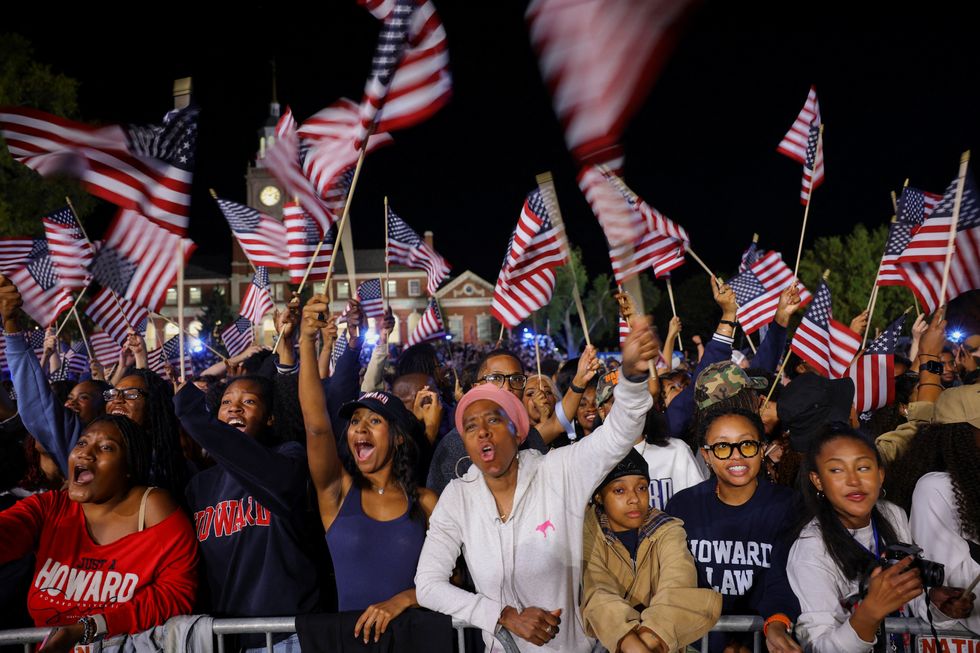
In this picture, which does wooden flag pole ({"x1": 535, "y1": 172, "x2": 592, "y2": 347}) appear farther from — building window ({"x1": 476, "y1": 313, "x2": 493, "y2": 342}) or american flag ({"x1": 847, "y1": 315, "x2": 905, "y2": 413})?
building window ({"x1": 476, "y1": 313, "x2": 493, "y2": 342})

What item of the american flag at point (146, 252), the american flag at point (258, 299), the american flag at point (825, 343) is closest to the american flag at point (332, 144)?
the american flag at point (146, 252)

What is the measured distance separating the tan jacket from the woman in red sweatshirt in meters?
1.91

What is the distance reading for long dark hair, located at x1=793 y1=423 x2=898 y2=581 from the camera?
324cm

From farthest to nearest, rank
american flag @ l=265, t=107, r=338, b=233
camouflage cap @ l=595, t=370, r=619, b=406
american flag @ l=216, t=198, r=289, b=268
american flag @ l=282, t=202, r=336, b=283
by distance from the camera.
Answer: american flag @ l=216, t=198, r=289, b=268 → american flag @ l=282, t=202, r=336, b=283 → american flag @ l=265, t=107, r=338, b=233 → camouflage cap @ l=595, t=370, r=619, b=406

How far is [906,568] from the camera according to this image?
282cm

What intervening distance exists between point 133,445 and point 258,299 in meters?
8.27

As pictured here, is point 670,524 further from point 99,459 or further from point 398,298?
point 398,298

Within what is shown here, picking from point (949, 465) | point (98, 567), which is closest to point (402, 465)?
point (98, 567)

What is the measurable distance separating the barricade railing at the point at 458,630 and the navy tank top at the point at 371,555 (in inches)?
13.8

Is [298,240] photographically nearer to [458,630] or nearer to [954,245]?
[458,630]

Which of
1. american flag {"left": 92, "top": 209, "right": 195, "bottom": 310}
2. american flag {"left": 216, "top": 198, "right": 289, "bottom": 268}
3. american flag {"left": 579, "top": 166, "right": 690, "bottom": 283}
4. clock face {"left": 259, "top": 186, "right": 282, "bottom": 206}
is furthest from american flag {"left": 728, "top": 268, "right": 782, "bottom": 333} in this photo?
clock face {"left": 259, "top": 186, "right": 282, "bottom": 206}

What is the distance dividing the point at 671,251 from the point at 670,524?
731 cm

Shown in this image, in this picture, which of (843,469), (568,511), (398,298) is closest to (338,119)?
(568,511)

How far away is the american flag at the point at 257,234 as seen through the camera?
32.1 ft
